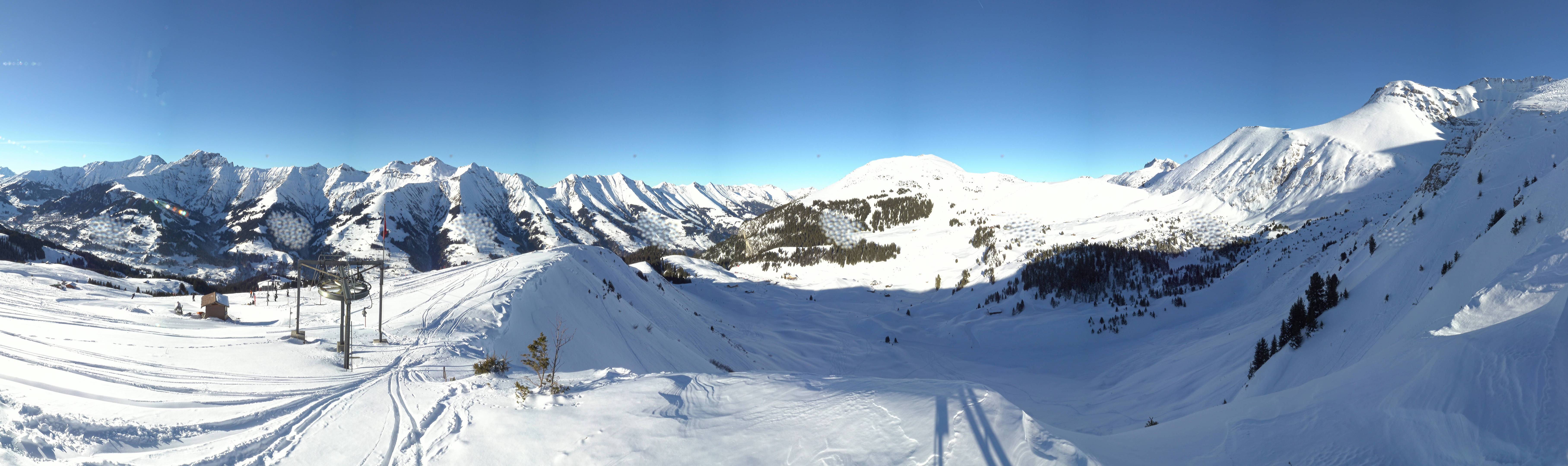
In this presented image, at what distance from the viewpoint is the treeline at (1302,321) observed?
623 inches

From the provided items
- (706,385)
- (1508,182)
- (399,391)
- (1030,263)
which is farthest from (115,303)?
(1030,263)

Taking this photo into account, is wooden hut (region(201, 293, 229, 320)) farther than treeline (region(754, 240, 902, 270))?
No

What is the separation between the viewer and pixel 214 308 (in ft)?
63.9

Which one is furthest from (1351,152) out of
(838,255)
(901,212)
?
(838,255)

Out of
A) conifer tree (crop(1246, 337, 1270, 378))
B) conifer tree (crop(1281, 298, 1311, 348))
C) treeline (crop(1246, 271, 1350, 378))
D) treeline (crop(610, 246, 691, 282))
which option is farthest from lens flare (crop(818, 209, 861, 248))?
conifer tree (crop(1246, 337, 1270, 378))

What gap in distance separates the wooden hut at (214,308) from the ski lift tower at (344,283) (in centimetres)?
991

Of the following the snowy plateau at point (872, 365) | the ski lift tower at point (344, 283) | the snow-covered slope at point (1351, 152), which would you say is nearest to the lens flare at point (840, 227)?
the snowy plateau at point (872, 365)

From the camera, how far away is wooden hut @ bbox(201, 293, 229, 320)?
19.4 meters

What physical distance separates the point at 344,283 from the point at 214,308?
11.9 meters

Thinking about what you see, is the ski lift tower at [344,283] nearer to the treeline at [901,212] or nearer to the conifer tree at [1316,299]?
the conifer tree at [1316,299]

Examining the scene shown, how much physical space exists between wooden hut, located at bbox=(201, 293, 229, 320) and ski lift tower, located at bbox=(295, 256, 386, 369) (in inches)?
390

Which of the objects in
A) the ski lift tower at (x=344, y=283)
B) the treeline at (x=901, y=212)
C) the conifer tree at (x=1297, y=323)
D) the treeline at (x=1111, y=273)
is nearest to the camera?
the ski lift tower at (x=344, y=283)

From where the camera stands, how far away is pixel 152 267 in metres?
182

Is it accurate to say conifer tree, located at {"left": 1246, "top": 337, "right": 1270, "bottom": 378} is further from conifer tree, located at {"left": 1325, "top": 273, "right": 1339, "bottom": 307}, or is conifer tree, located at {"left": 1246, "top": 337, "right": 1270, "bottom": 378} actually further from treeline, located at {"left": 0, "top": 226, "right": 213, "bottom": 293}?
treeline, located at {"left": 0, "top": 226, "right": 213, "bottom": 293}
